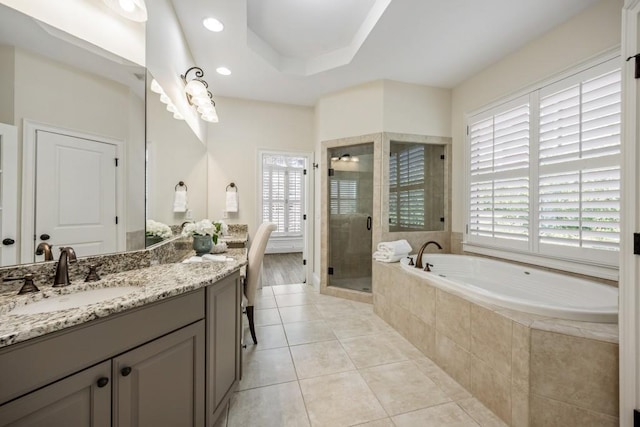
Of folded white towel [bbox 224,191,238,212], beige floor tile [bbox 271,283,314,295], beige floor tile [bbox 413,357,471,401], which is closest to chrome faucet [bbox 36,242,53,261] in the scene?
beige floor tile [bbox 413,357,471,401]

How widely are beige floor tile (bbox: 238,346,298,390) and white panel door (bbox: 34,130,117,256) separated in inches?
48.3

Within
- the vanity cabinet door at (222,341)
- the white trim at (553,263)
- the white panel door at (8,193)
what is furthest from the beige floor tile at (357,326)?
the white panel door at (8,193)

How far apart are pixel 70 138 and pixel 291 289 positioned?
9.89ft

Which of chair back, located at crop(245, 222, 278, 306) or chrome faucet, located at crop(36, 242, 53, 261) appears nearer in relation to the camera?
chrome faucet, located at crop(36, 242, 53, 261)

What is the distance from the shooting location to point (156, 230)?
1947 mm

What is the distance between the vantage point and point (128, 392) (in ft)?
3.02

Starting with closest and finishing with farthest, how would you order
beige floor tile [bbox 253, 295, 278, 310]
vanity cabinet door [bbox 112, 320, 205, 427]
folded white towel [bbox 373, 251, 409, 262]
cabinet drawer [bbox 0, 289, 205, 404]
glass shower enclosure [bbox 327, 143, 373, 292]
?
cabinet drawer [bbox 0, 289, 205, 404] < vanity cabinet door [bbox 112, 320, 205, 427] < folded white towel [bbox 373, 251, 409, 262] < beige floor tile [bbox 253, 295, 278, 310] < glass shower enclosure [bbox 327, 143, 373, 292]

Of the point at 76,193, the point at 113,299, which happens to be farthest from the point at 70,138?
the point at 113,299

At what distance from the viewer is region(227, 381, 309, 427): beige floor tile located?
4.74 feet

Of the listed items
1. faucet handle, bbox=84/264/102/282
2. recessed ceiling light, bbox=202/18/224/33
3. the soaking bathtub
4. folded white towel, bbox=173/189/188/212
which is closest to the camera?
faucet handle, bbox=84/264/102/282

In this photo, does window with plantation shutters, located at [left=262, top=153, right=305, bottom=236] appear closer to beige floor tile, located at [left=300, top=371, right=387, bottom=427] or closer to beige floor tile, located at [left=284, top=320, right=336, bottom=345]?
beige floor tile, located at [left=284, top=320, right=336, bottom=345]

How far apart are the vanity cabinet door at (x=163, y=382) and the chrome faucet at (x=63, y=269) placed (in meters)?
0.50

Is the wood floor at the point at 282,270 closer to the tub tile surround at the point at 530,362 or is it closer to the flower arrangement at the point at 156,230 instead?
the flower arrangement at the point at 156,230

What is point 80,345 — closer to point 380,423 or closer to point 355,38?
point 380,423
